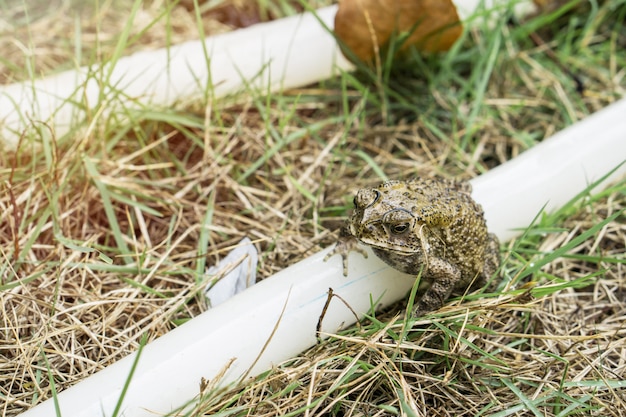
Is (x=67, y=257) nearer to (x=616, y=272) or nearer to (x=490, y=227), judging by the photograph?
(x=490, y=227)

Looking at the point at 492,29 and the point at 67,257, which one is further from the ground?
the point at 492,29

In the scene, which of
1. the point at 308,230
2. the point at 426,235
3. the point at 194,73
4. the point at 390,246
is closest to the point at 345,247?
the point at 390,246

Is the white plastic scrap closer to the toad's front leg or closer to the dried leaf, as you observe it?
the toad's front leg

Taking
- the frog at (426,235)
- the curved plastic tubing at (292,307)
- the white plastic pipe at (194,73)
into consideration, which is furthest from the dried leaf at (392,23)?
the frog at (426,235)

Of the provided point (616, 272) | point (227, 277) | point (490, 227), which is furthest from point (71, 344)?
point (616, 272)

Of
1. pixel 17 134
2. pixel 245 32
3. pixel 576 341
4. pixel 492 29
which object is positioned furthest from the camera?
pixel 492 29

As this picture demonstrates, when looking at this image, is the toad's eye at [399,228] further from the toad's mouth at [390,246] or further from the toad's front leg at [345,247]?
the toad's front leg at [345,247]

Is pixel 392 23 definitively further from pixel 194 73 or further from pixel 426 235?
pixel 426 235
